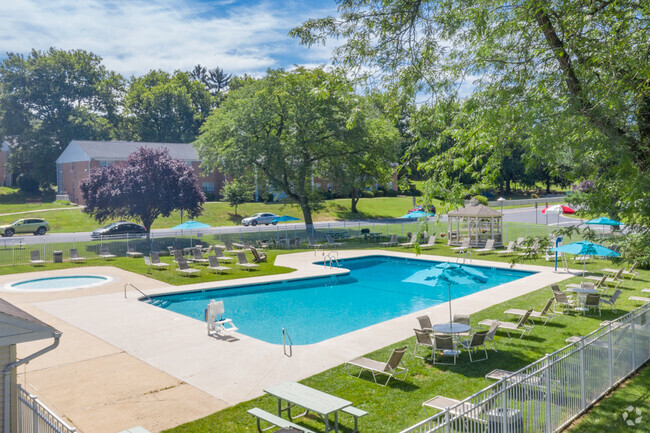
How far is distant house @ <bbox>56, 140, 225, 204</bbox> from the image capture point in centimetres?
5741

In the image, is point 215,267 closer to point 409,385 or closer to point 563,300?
point 563,300

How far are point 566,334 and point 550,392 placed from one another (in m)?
6.80

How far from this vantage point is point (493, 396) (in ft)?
22.7

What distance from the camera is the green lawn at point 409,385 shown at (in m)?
8.83

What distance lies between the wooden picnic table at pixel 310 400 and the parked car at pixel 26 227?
136ft

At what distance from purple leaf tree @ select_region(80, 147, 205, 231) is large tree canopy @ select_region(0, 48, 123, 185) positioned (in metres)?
38.6

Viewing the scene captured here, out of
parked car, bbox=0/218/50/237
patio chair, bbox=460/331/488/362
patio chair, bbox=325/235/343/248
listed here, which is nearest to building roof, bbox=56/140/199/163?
parked car, bbox=0/218/50/237

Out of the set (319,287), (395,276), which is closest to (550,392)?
(319,287)

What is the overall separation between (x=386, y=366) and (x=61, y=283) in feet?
62.2

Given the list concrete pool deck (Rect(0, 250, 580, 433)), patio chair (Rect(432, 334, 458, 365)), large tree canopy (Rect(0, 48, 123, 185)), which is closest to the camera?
concrete pool deck (Rect(0, 250, 580, 433))

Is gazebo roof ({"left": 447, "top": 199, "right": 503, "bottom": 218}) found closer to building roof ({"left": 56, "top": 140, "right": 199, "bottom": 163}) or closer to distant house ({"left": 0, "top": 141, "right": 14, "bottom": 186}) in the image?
building roof ({"left": 56, "top": 140, "right": 199, "bottom": 163})

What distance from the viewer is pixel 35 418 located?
676 cm

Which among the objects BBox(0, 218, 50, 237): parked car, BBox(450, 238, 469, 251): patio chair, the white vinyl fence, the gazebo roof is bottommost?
BBox(450, 238, 469, 251): patio chair

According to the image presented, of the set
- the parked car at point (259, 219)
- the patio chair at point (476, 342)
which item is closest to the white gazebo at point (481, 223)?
the patio chair at point (476, 342)
